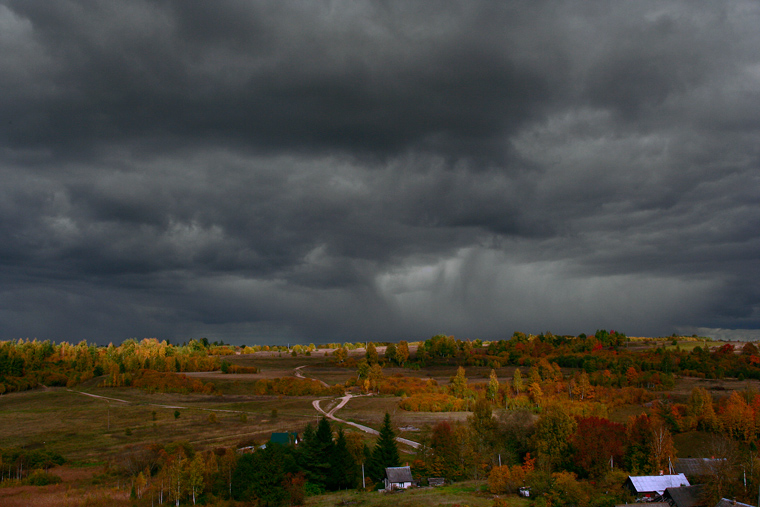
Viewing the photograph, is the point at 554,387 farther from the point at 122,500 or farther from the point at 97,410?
the point at 97,410

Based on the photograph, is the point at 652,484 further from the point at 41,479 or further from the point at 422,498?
the point at 41,479

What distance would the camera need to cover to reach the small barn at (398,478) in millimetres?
84000

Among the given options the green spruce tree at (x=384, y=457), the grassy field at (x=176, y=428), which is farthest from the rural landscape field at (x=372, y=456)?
the grassy field at (x=176, y=428)

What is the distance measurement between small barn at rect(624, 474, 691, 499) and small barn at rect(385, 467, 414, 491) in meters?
35.3

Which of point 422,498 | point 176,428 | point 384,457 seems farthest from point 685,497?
point 176,428

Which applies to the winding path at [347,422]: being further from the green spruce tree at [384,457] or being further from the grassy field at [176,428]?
the green spruce tree at [384,457]

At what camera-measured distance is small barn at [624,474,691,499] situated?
240 ft

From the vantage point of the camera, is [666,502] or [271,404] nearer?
[666,502]

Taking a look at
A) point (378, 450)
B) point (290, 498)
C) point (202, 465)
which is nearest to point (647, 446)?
point (378, 450)

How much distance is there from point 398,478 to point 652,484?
3983 centimetres

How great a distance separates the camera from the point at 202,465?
8262 cm

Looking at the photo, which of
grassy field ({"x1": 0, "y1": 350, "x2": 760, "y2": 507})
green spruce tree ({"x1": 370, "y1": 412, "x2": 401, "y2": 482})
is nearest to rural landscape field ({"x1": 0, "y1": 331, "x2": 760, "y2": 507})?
green spruce tree ({"x1": 370, "y1": 412, "x2": 401, "y2": 482})

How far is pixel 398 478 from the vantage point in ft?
279

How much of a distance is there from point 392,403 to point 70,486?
111m
